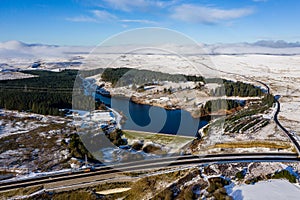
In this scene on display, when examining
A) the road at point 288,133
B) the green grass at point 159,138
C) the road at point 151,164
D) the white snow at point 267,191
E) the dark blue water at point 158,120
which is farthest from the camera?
the dark blue water at point 158,120

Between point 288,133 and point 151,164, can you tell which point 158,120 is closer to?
point 151,164

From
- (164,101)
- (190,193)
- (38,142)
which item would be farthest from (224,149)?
(164,101)

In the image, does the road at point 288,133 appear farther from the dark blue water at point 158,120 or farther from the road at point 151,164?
the dark blue water at point 158,120

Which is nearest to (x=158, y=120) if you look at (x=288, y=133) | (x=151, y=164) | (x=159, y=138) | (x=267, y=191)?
(x=159, y=138)

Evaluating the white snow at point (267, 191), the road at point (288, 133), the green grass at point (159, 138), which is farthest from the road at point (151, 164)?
the green grass at point (159, 138)

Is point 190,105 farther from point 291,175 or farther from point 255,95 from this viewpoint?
point 291,175

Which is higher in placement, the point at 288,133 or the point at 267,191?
the point at 288,133

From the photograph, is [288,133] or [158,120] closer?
[288,133]
